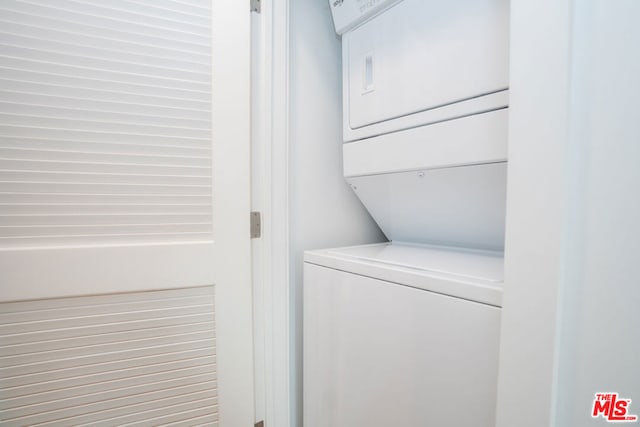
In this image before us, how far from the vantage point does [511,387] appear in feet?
2.03

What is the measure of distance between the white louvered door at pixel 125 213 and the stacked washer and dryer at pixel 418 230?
42cm

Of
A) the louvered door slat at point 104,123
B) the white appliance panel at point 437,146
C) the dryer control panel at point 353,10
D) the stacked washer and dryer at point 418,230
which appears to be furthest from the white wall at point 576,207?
the louvered door slat at point 104,123

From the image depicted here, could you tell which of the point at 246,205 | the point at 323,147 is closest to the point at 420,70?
the point at 323,147

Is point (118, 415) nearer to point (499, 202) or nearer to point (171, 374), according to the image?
point (171, 374)

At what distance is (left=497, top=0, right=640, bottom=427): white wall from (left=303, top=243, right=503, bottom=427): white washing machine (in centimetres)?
10

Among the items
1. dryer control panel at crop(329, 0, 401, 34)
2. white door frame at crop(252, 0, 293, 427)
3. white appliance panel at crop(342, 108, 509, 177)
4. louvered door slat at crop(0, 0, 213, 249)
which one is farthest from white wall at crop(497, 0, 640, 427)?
louvered door slat at crop(0, 0, 213, 249)

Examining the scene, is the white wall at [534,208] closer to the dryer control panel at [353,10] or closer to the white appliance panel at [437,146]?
the white appliance panel at [437,146]

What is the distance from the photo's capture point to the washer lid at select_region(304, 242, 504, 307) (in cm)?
72

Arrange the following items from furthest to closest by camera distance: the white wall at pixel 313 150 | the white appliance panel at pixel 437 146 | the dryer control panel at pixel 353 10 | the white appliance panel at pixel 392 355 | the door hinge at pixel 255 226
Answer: the white wall at pixel 313 150, the door hinge at pixel 255 226, the dryer control panel at pixel 353 10, the white appliance panel at pixel 437 146, the white appliance panel at pixel 392 355

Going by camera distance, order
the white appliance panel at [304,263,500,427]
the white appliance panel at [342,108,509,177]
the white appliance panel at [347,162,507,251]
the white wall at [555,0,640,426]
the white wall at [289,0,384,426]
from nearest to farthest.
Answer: the white wall at [555,0,640,426]
the white appliance panel at [304,263,500,427]
the white appliance panel at [342,108,509,177]
the white appliance panel at [347,162,507,251]
the white wall at [289,0,384,426]

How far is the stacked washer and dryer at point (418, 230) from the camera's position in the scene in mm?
754

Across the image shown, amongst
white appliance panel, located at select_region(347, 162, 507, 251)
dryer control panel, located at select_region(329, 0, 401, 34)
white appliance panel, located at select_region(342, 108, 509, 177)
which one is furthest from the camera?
dryer control panel, located at select_region(329, 0, 401, 34)

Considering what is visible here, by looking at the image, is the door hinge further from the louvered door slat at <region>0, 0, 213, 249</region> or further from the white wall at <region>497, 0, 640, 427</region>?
the white wall at <region>497, 0, 640, 427</region>

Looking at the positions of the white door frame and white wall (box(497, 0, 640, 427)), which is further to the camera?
the white door frame
